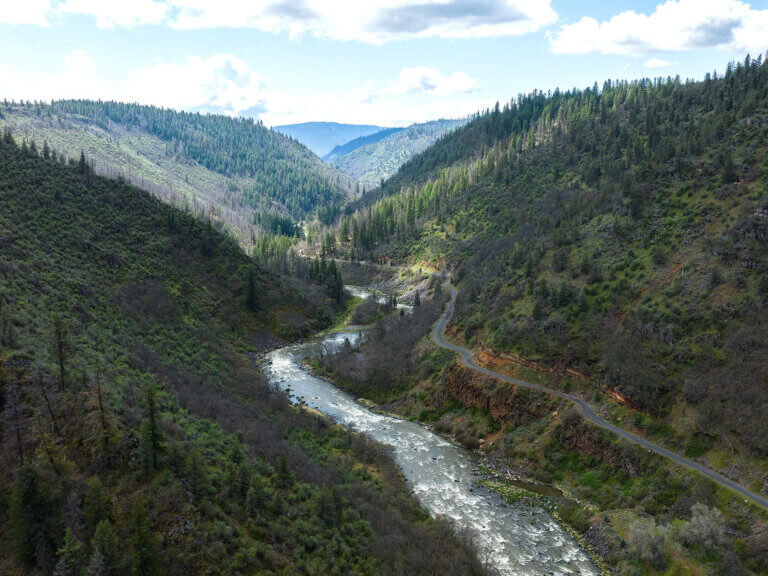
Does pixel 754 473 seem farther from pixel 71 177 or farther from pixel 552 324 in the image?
pixel 71 177

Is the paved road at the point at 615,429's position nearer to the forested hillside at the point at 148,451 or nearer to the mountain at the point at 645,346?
the mountain at the point at 645,346

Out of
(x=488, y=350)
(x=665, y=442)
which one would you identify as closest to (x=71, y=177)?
(x=488, y=350)

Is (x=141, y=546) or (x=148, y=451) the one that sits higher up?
(x=148, y=451)

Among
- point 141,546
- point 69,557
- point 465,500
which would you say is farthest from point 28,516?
point 465,500

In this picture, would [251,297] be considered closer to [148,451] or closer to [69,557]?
[148,451]

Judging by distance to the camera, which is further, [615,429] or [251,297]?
[251,297]

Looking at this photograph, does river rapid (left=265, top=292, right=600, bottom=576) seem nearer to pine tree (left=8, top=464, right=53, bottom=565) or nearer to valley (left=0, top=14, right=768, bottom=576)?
valley (left=0, top=14, right=768, bottom=576)
